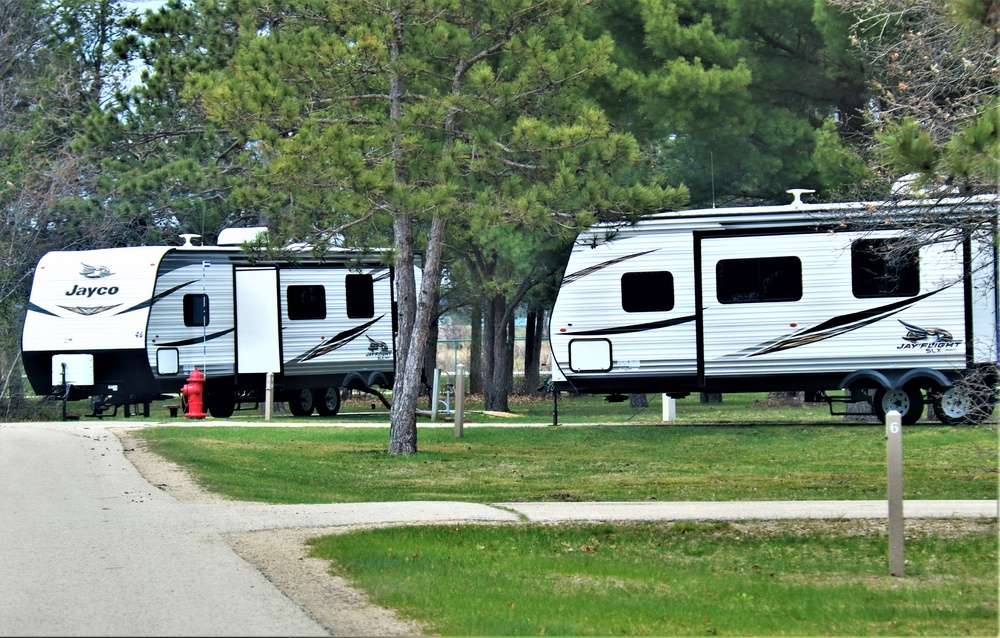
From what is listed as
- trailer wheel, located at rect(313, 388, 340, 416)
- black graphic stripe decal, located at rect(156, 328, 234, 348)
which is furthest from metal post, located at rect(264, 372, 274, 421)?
trailer wheel, located at rect(313, 388, 340, 416)

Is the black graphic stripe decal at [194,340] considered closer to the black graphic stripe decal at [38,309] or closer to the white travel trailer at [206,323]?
the white travel trailer at [206,323]

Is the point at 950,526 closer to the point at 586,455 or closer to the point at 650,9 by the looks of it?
the point at 586,455

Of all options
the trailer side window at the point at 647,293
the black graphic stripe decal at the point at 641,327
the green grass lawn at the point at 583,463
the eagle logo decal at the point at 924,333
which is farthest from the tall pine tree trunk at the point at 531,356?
the eagle logo decal at the point at 924,333

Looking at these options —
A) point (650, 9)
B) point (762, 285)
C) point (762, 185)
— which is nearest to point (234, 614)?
point (762, 285)

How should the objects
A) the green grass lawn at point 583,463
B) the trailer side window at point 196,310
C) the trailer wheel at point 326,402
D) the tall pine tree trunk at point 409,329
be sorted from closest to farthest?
the green grass lawn at point 583,463 < the tall pine tree trunk at point 409,329 < the trailer side window at point 196,310 < the trailer wheel at point 326,402

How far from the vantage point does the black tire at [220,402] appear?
2856cm

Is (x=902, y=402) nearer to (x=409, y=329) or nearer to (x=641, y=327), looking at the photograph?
(x=641, y=327)

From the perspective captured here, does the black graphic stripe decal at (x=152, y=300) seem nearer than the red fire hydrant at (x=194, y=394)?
Yes

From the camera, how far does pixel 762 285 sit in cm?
2166

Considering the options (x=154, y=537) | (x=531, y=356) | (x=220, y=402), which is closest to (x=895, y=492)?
(x=154, y=537)

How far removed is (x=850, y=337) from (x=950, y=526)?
10.1 metres

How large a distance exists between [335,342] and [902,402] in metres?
12.7

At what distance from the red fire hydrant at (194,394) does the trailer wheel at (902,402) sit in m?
13.9

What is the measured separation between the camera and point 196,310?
27234 mm
